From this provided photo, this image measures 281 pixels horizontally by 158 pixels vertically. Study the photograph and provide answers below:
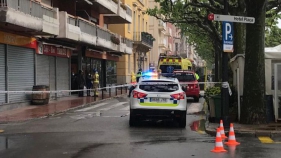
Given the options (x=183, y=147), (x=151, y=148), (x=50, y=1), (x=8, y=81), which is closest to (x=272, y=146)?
(x=183, y=147)

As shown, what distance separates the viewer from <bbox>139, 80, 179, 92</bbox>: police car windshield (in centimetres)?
1202

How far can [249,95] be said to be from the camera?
11938 millimetres

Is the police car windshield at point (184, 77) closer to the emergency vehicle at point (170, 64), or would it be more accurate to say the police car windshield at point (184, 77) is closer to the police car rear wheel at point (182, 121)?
the emergency vehicle at point (170, 64)

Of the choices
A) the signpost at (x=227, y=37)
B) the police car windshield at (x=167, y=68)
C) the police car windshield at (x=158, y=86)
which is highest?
the signpost at (x=227, y=37)

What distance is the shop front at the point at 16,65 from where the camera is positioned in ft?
58.5

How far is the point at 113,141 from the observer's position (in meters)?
9.61

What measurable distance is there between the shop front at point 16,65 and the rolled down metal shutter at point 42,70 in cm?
53

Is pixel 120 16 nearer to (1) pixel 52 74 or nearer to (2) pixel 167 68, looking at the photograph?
(2) pixel 167 68

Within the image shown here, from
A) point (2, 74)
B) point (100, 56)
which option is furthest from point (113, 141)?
point (100, 56)

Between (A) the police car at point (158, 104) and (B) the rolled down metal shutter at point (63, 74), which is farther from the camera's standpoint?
(B) the rolled down metal shutter at point (63, 74)

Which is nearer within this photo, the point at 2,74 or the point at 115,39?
the point at 2,74

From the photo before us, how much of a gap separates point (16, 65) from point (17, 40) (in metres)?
1.23

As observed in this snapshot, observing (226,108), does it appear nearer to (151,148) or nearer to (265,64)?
(265,64)

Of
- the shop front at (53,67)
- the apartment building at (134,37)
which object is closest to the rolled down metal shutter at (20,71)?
the shop front at (53,67)
